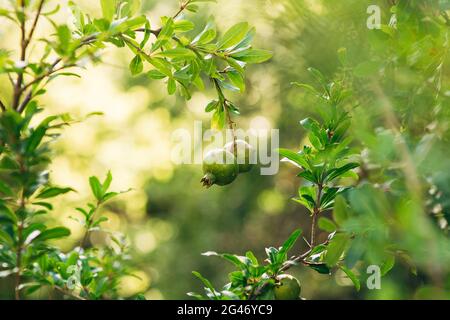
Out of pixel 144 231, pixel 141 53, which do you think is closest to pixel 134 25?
pixel 141 53

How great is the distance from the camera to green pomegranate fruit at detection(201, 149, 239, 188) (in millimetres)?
993

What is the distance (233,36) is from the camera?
922 millimetres

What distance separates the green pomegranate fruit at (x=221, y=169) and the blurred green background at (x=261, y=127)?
8.2 inches

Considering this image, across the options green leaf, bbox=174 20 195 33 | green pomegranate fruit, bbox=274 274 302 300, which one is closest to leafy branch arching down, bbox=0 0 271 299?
green leaf, bbox=174 20 195 33

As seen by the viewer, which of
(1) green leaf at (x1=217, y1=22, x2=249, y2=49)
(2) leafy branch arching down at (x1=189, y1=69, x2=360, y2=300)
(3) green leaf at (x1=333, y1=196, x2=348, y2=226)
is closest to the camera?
(3) green leaf at (x1=333, y1=196, x2=348, y2=226)

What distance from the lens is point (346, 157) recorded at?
2.85 feet

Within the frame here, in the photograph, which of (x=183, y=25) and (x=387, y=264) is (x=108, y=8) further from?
(x=387, y=264)

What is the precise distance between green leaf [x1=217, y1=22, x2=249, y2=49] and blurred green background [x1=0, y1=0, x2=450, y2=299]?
18cm

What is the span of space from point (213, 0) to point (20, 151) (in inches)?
17.1

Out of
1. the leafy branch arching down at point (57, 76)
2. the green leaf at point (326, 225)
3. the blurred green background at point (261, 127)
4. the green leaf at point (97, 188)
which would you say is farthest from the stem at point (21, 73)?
the green leaf at point (326, 225)

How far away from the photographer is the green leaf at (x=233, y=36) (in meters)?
0.91

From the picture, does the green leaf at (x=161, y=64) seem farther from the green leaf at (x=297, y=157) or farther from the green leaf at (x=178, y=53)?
the green leaf at (x=297, y=157)

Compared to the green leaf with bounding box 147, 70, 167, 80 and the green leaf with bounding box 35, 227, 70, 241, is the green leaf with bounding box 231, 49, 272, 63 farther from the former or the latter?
the green leaf with bounding box 35, 227, 70, 241
